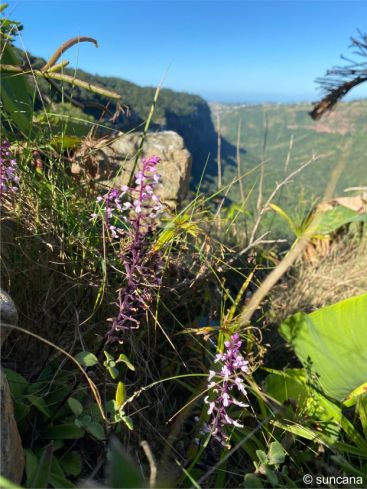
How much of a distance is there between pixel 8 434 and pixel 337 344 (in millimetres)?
840

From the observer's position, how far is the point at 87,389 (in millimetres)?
951

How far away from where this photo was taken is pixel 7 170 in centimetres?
102

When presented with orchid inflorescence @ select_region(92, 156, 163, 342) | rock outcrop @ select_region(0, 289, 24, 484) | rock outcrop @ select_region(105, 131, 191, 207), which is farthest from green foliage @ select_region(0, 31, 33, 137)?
rock outcrop @ select_region(105, 131, 191, 207)

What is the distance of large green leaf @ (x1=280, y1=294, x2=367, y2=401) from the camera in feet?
3.75

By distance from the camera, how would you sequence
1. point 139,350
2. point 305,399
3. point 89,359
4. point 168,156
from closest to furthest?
point 89,359
point 139,350
point 305,399
point 168,156

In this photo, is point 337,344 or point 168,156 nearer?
point 337,344

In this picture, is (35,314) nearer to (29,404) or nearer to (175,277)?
(29,404)

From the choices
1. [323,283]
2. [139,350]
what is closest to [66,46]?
[139,350]

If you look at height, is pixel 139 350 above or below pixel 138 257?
below

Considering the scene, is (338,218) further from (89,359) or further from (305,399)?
(89,359)

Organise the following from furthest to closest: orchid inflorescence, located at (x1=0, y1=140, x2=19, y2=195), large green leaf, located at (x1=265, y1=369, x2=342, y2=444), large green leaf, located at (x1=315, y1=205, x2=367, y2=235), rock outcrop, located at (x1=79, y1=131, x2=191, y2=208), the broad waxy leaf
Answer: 1. large green leaf, located at (x1=315, y1=205, x2=367, y2=235)
2. rock outcrop, located at (x1=79, y1=131, x2=191, y2=208)
3. large green leaf, located at (x1=265, y1=369, x2=342, y2=444)
4. orchid inflorescence, located at (x1=0, y1=140, x2=19, y2=195)
5. the broad waxy leaf

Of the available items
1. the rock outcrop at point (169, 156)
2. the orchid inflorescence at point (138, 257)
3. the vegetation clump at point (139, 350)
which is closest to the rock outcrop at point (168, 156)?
the rock outcrop at point (169, 156)

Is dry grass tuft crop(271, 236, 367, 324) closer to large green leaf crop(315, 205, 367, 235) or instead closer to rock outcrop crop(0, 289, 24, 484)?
large green leaf crop(315, 205, 367, 235)

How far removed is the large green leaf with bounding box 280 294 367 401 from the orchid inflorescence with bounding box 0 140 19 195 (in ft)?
2.69
